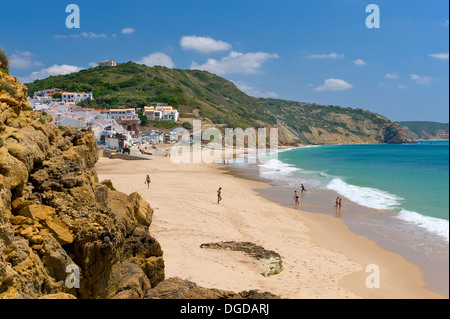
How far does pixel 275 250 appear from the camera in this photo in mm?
12219

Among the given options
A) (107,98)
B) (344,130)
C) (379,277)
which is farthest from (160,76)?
(379,277)

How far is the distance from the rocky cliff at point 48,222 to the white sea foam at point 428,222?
48.5 feet

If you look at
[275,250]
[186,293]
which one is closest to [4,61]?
[186,293]

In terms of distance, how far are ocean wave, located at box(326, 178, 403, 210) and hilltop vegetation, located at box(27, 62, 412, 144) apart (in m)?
73.6

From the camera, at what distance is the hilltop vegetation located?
110425 mm

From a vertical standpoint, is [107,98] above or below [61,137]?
above

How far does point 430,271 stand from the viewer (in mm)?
11031

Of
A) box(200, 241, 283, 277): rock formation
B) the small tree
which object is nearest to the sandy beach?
box(200, 241, 283, 277): rock formation

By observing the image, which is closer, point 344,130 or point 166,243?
point 166,243

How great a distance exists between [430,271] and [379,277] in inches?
76.8

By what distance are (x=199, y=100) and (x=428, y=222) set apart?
12095 cm

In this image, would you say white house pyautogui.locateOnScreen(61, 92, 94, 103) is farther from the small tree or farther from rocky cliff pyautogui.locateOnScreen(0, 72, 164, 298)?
rocky cliff pyautogui.locateOnScreen(0, 72, 164, 298)

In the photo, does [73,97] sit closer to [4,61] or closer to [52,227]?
[4,61]
